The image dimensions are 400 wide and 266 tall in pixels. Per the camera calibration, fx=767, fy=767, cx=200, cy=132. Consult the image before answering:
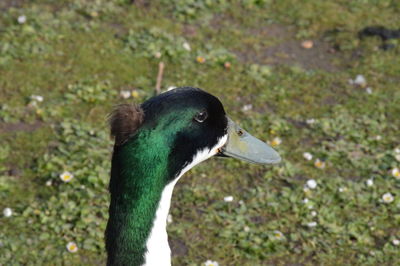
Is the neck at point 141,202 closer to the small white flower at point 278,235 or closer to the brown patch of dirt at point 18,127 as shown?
the small white flower at point 278,235

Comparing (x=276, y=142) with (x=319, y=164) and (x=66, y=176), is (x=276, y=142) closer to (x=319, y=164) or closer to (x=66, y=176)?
(x=319, y=164)

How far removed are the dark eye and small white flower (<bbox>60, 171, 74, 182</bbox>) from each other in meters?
2.05

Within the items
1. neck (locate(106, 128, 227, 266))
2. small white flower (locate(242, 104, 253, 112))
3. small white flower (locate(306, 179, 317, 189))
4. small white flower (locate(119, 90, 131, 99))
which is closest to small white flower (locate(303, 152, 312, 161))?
small white flower (locate(306, 179, 317, 189))

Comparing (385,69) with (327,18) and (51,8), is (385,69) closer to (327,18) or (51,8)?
(327,18)

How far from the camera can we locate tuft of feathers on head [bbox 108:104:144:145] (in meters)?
2.95

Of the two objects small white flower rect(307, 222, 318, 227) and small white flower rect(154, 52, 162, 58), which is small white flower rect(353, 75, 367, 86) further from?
small white flower rect(307, 222, 318, 227)

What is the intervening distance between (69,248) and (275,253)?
1.23m

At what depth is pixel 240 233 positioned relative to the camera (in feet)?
15.5

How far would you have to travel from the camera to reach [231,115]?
5.96 meters

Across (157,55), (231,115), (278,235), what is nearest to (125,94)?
(157,55)

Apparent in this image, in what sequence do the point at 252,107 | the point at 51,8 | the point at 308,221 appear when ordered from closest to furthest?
the point at 308,221
the point at 252,107
the point at 51,8

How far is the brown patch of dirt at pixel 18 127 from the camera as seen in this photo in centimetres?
560

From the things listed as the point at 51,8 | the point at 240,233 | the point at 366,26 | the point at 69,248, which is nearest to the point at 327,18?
the point at 366,26

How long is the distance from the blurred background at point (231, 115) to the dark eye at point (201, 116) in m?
1.57
